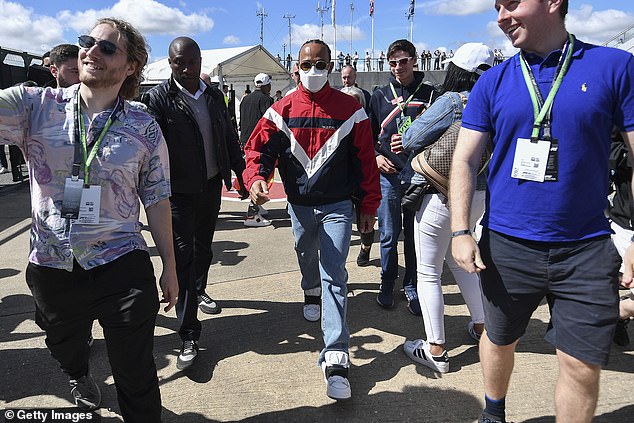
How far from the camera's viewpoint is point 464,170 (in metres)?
2.17

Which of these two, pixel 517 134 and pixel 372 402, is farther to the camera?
pixel 372 402

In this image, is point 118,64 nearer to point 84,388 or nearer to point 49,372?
point 84,388

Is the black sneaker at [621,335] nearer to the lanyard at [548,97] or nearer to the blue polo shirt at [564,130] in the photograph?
the blue polo shirt at [564,130]

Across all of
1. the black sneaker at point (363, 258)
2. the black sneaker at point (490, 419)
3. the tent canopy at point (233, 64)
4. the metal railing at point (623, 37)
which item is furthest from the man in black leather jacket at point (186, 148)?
the metal railing at point (623, 37)

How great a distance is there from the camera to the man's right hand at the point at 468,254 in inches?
82.0

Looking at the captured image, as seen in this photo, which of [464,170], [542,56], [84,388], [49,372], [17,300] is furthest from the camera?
[17,300]

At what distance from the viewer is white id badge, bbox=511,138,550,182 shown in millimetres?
1897

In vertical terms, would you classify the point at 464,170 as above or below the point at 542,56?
below

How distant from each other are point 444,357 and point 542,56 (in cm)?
187

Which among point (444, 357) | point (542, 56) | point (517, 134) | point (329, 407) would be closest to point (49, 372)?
point (329, 407)

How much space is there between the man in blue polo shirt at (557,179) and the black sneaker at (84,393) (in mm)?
2033

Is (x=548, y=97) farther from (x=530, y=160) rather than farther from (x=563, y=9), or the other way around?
(x=563, y=9)

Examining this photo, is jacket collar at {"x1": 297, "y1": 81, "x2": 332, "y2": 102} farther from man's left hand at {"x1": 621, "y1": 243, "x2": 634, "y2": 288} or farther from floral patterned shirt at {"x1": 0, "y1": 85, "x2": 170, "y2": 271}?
man's left hand at {"x1": 621, "y1": 243, "x2": 634, "y2": 288}

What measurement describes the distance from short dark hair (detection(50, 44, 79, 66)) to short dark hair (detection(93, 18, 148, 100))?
5.93 feet
